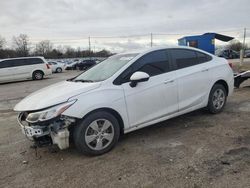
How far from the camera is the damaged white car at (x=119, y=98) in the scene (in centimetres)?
388

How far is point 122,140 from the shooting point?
186 inches

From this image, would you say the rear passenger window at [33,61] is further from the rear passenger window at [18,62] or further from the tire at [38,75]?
the tire at [38,75]

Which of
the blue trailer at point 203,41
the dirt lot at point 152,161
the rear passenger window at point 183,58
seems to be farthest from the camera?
the blue trailer at point 203,41

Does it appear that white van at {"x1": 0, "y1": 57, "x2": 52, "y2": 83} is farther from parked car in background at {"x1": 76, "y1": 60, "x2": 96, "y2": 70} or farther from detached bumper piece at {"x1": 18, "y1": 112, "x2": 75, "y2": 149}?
detached bumper piece at {"x1": 18, "y1": 112, "x2": 75, "y2": 149}

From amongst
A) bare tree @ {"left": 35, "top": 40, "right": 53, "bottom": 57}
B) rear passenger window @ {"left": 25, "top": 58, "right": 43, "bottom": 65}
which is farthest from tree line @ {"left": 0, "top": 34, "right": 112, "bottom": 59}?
rear passenger window @ {"left": 25, "top": 58, "right": 43, "bottom": 65}

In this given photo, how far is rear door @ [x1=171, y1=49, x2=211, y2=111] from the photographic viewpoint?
16.8ft

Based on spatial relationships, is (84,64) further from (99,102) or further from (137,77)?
(99,102)

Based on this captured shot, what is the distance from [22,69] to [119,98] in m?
16.6

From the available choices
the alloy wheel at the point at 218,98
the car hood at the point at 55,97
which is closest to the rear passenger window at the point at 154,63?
the car hood at the point at 55,97

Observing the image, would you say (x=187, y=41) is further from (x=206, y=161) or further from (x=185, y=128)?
(x=206, y=161)

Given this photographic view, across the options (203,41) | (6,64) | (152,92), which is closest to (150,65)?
(152,92)

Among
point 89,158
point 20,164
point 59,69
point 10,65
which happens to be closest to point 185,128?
point 89,158

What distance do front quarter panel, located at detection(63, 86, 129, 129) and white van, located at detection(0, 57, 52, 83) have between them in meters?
16.4

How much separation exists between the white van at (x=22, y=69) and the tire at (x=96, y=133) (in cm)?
1649
